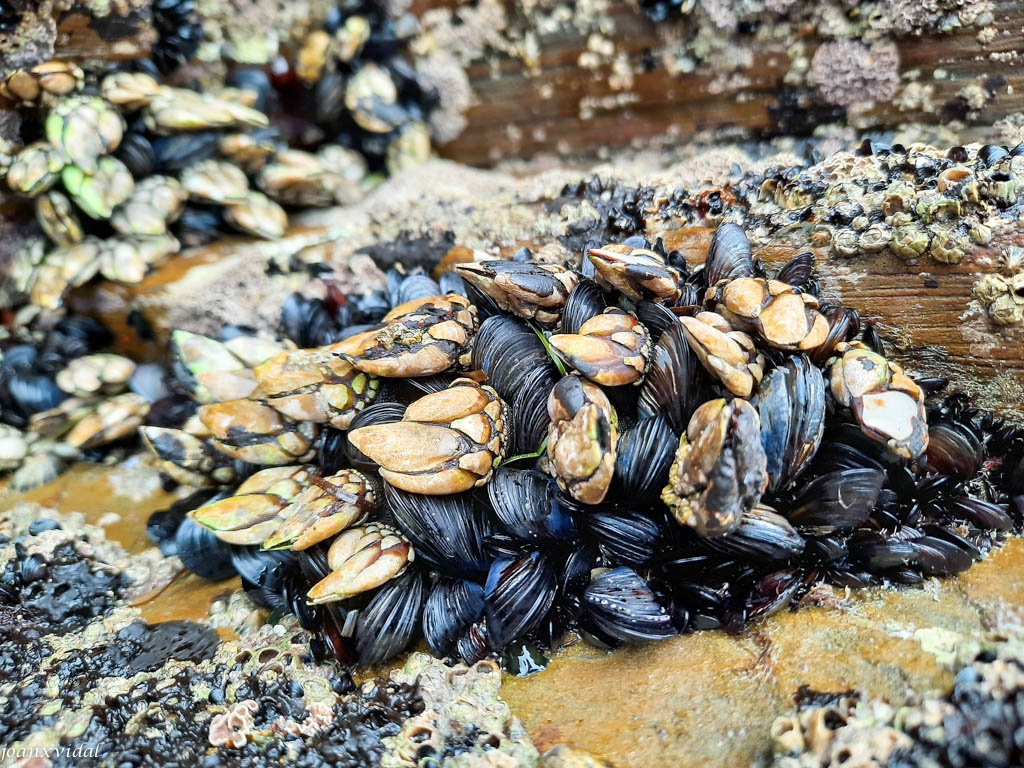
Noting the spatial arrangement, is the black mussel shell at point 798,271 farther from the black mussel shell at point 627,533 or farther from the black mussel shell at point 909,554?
the black mussel shell at point 627,533

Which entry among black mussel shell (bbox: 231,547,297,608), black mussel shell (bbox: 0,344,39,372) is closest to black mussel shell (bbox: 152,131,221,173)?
black mussel shell (bbox: 0,344,39,372)

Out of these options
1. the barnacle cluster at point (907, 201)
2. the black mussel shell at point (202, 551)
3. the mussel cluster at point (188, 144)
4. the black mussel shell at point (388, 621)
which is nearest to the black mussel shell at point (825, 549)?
the barnacle cluster at point (907, 201)

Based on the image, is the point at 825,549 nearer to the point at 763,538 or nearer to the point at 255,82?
the point at 763,538

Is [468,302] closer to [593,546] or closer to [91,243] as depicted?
[593,546]

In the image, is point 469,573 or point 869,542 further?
point 469,573

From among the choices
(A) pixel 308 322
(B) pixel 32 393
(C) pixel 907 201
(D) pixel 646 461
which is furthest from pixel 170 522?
(C) pixel 907 201

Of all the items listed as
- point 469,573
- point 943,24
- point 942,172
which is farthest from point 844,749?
point 943,24

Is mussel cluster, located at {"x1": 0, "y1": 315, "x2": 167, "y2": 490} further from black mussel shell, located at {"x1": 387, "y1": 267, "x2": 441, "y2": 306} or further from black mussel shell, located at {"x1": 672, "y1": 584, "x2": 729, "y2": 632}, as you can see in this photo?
black mussel shell, located at {"x1": 672, "y1": 584, "x2": 729, "y2": 632}
